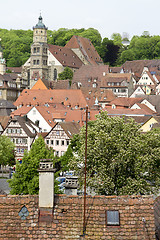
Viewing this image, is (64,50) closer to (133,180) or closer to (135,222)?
(133,180)

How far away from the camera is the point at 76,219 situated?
13.4 metres

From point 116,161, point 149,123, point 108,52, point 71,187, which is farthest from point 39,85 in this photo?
point 71,187

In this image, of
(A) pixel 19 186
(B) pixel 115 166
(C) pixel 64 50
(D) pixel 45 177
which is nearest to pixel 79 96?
(C) pixel 64 50

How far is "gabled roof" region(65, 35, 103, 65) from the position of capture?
159000mm

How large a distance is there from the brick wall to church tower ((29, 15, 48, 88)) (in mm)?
125839

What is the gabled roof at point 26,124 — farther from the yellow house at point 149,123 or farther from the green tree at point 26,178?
the green tree at point 26,178

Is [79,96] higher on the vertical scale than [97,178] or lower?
higher

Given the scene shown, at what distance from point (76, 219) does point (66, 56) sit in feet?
451

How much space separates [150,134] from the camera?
34.0 m

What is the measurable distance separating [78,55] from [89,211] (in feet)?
478

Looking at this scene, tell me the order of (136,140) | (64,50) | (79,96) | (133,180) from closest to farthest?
(133,180), (136,140), (79,96), (64,50)

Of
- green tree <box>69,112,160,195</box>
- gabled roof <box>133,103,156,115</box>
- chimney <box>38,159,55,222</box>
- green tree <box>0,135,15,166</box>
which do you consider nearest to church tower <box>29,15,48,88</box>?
gabled roof <box>133,103,156,115</box>

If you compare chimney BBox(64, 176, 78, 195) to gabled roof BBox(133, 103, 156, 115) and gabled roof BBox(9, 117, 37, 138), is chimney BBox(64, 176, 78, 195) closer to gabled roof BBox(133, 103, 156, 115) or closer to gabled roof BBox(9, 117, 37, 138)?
gabled roof BBox(9, 117, 37, 138)

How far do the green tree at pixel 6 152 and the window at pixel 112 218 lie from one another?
5358 centimetres
